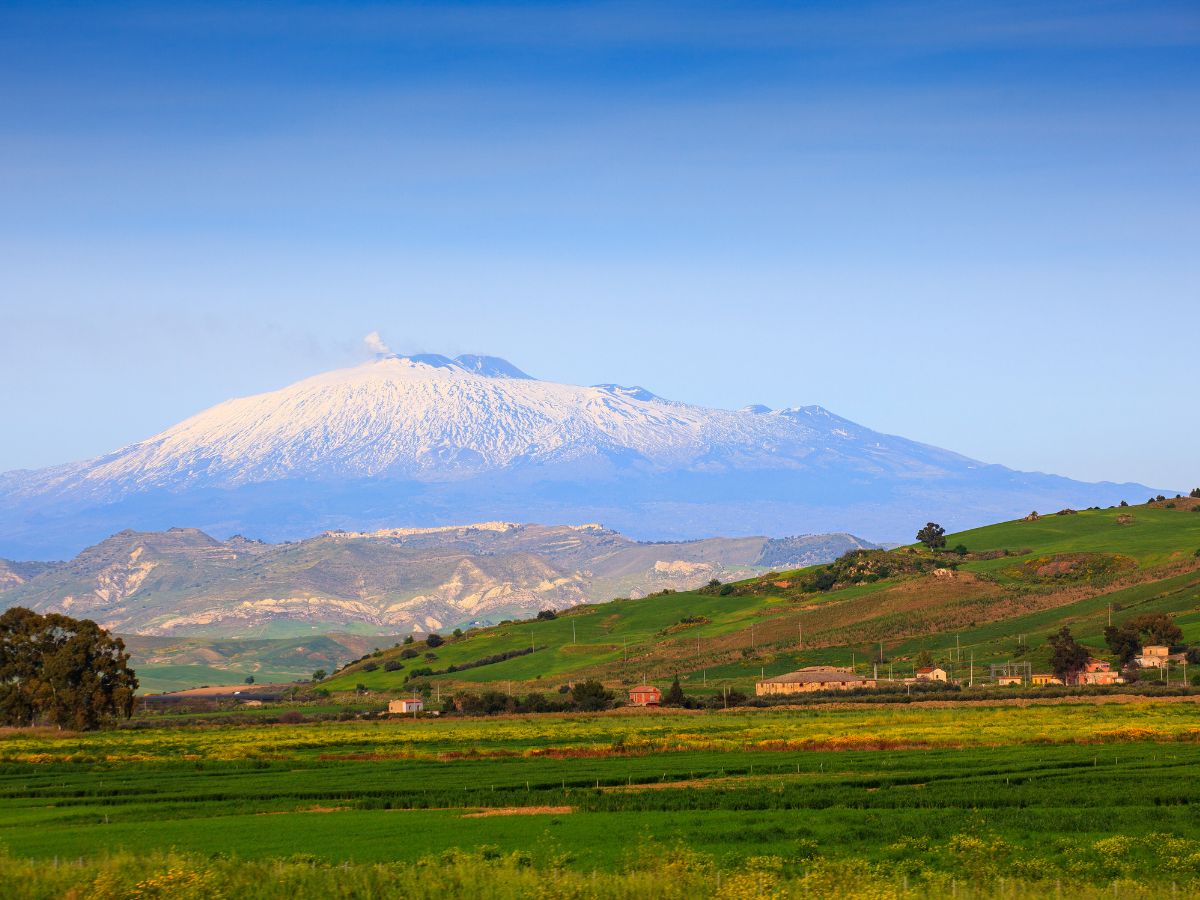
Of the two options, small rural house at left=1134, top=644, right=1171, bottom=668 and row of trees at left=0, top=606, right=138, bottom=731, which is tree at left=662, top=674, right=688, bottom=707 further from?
row of trees at left=0, top=606, right=138, bottom=731

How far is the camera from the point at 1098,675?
128875 mm

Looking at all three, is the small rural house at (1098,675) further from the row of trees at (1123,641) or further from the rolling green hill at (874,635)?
the rolling green hill at (874,635)

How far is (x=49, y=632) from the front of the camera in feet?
358

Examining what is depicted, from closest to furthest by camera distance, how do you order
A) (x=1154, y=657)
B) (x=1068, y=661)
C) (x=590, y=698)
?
(x=590, y=698) < (x=1068, y=661) < (x=1154, y=657)

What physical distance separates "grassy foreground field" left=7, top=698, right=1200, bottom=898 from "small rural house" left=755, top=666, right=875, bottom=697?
4759 cm

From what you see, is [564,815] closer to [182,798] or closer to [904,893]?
[182,798]

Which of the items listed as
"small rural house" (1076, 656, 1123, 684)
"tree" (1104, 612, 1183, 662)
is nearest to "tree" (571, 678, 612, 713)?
"small rural house" (1076, 656, 1123, 684)

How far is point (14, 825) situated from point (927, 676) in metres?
104

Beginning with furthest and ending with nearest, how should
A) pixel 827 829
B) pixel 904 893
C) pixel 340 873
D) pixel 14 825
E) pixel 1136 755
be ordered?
pixel 1136 755, pixel 14 825, pixel 827 829, pixel 340 873, pixel 904 893

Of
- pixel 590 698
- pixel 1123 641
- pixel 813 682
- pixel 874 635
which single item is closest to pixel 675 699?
pixel 590 698

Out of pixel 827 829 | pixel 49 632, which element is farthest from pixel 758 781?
pixel 49 632

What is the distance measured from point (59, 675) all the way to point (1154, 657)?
91.8 meters

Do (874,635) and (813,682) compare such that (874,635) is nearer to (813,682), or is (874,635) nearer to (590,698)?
(813,682)

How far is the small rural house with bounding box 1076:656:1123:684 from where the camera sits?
127m
